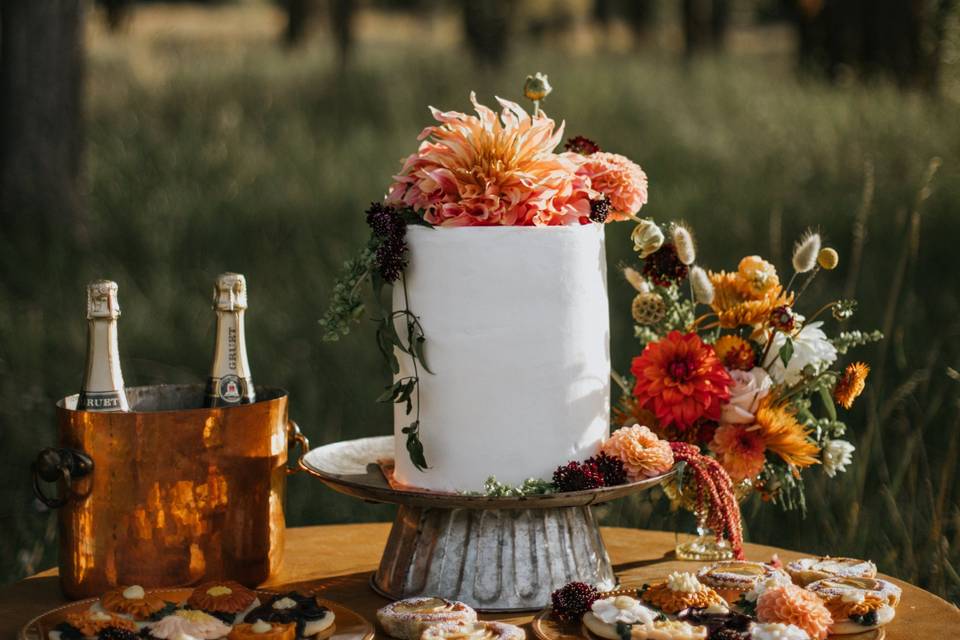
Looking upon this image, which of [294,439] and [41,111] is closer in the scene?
[294,439]

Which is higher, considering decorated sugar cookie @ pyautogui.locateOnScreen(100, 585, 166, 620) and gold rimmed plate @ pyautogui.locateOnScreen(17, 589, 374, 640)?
decorated sugar cookie @ pyautogui.locateOnScreen(100, 585, 166, 620)

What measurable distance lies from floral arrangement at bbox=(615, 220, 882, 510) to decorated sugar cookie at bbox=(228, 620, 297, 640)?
0.58 meters

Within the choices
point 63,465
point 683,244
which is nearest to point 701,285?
point 683,244

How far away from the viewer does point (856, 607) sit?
1.38 m

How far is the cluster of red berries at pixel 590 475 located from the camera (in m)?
1.46

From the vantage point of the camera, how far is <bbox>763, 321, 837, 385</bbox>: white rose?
5.49 ft

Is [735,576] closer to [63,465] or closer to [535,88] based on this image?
[535,88]

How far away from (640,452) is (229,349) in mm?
564

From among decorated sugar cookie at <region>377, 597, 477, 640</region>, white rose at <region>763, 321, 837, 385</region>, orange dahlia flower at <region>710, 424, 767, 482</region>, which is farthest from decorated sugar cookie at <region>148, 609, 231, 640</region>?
white rose at <region>763, 321, 837, 385</region>

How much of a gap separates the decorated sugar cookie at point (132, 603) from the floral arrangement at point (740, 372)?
2.27ft

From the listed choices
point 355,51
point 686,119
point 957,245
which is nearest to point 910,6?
point 686,119

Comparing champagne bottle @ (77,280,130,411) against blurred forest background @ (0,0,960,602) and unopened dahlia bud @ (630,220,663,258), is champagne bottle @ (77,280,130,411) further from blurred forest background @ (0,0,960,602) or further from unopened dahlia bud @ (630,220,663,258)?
blurred forest background @ (0,0,960,602)

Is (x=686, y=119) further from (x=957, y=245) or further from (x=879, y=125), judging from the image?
(x=957, y=245)

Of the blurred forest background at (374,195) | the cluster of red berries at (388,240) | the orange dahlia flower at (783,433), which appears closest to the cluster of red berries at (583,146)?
the cluster of red berries at (388,240)
